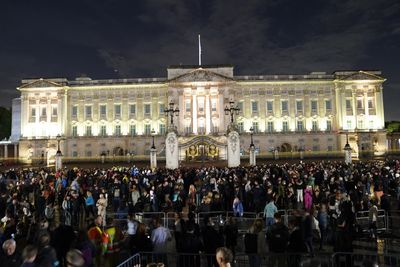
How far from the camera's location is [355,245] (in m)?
12.5

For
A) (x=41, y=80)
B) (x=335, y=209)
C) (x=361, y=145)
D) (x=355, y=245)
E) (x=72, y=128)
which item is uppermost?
(x=41, y=80)

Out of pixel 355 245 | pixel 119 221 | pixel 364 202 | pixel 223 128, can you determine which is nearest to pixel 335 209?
pixel 355 245

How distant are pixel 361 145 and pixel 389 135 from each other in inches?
518

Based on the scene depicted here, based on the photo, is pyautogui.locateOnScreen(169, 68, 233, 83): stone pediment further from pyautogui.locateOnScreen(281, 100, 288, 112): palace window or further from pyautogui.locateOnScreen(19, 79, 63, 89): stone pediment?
pyautogui.locateOnScreen(19, 79, 63, 89): stone pediment

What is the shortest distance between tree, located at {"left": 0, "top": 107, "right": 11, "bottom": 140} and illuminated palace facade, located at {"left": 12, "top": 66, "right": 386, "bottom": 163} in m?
26.1

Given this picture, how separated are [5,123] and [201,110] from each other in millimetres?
58988

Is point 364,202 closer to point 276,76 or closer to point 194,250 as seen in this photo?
point 194,250

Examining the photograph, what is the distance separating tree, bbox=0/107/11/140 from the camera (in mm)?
97312

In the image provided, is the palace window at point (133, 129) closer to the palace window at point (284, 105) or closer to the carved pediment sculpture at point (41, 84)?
the carved pediment sculpture at point (41, 84)

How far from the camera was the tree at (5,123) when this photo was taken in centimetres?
9731

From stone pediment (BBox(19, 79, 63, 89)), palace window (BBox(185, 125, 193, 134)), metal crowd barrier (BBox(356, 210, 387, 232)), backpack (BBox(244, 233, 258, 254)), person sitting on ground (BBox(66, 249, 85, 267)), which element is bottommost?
metal crowd barrier (BBox(356, 210, 387, 232))

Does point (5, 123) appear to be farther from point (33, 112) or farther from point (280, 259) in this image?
point (280, 259)

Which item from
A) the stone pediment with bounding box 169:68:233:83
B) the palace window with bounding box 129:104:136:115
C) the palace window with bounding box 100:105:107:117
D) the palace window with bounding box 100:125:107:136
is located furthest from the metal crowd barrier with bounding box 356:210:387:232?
the palace window with bounding box 100:105:107:117

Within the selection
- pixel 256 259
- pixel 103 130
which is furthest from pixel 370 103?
pixel 256 259
